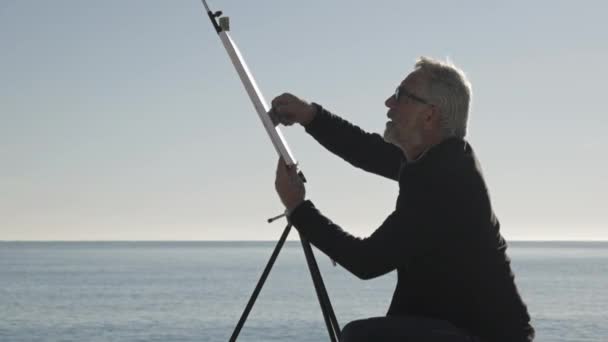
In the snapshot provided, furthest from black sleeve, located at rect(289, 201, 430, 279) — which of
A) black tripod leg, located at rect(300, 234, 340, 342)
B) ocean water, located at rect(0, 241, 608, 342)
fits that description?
ocean water, located at rect(0, 241, 608, 342)

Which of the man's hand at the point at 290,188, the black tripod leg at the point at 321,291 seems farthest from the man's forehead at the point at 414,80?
the black tripod leg at the point at 321,291

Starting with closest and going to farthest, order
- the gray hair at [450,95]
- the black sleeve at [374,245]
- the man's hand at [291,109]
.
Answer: the black sleeve at [374,245] → the gray hair at [450,95] → the man's hand at [291,109]

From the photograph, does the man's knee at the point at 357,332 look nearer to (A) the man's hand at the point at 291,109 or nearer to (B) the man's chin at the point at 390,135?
(B) the man's chin at the point at 390,135

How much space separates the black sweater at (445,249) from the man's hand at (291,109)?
85 centimetres

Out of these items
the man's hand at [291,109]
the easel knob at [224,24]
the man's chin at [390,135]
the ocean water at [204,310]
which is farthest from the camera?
the ocean water at [204,310]

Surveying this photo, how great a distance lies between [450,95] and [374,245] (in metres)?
0.61

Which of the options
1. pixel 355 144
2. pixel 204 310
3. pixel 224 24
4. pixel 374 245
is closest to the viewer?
pixel 374 245

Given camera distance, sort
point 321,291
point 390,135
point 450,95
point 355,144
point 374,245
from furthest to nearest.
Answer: point 355,144
point 321,291
point 390,135
point 450,95
point 374,245

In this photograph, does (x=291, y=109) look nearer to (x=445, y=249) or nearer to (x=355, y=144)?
(x=355, y=144)

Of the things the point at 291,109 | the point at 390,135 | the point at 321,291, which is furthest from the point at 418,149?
the point at 291,109

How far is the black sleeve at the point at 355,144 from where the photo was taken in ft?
14.3

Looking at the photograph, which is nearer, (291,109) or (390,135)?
(390,135)

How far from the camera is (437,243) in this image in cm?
330

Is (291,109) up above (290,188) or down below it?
above
